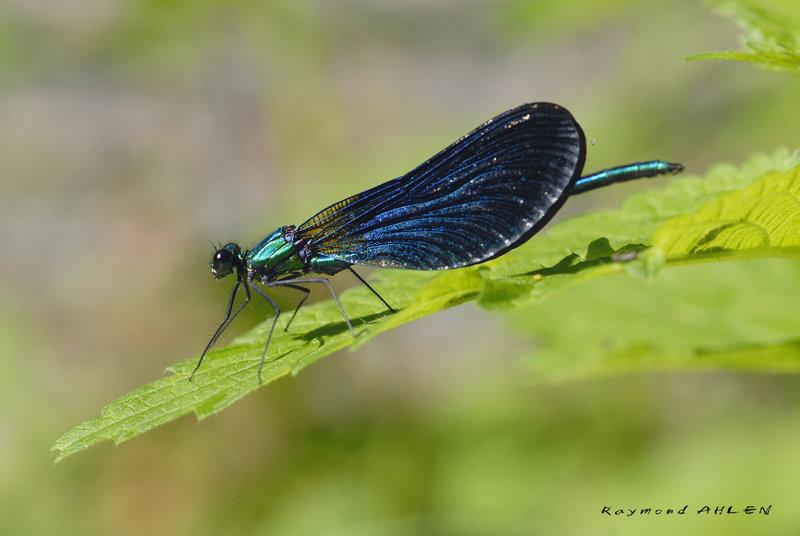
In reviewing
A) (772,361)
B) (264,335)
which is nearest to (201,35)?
(264,335)

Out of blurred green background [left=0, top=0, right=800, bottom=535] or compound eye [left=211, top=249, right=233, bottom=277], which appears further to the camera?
blurred green background [left=0, top=0, right=800, bottom=535]

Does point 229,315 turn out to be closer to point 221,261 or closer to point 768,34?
point 221,261

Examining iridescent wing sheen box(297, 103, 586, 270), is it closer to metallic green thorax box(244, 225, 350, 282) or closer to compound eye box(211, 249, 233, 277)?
metallic green thorax box(244, 225, 350, 282)

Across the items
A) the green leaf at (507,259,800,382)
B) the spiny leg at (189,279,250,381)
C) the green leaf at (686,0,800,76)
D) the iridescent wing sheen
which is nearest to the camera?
the green leaf at (507,259,800,382)

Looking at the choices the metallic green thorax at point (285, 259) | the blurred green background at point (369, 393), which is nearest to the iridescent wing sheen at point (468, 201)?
the metallic green thorax at point (285, 259)

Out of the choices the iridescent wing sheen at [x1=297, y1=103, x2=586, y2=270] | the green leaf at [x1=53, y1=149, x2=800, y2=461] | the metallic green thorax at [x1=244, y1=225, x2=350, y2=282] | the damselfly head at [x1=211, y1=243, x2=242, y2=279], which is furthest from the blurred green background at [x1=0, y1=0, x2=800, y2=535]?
the damselfly head at [x1=211, y1=243, x2=242, y2=279]

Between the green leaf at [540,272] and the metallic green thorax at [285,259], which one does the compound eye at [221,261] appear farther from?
the green leaf at [540,272]

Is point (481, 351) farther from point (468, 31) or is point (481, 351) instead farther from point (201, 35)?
point (468, 31)
